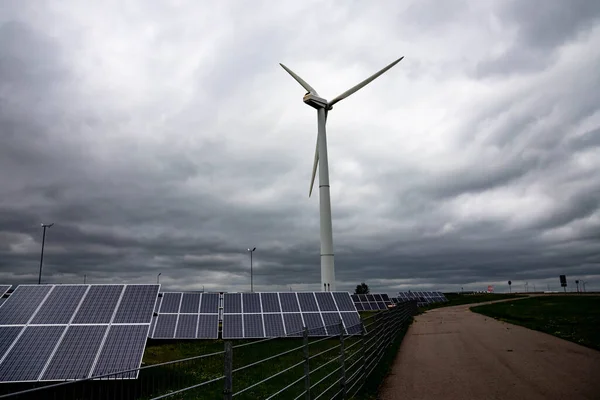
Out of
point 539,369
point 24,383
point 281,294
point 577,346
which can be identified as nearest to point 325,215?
point 281,294

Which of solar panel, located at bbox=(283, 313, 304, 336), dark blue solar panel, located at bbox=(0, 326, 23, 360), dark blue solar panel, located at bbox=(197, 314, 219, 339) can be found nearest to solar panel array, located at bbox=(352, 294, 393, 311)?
solar panel, located at bbox=(283, 313, 304, 336)

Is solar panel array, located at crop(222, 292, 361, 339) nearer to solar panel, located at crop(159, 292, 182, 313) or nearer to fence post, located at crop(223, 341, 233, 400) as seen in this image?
solar panel, located at crop(159, 292, 182, 313)

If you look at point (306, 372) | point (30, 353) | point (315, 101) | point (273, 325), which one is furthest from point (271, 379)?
point (315, 101)

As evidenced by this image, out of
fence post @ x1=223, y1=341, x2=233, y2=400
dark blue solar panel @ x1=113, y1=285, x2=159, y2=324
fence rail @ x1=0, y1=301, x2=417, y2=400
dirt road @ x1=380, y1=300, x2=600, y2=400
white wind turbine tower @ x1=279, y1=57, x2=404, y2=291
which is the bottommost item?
dirt road @ x1=380, y1=300, x2=600, y2=400

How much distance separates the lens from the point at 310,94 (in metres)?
42.3

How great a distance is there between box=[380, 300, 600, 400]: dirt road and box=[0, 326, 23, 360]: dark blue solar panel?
11.5 metres

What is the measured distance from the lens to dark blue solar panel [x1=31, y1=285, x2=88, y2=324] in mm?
16500

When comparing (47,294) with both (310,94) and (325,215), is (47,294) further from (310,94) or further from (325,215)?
(310,94)

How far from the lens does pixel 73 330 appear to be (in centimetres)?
1586

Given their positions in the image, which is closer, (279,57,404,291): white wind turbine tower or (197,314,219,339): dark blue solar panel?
(197,314,219,339): dark blue solar panel

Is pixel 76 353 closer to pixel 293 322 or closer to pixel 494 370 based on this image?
pixel 293 322

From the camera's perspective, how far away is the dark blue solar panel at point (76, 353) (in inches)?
532

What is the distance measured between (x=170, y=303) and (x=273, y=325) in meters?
7.46

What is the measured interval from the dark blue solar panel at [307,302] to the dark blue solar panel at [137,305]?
11066mm
